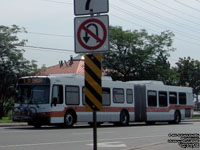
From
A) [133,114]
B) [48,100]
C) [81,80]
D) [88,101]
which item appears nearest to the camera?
[88,101]

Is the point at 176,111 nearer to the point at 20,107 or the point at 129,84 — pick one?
the point at 129,84

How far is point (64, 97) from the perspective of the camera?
2789cm

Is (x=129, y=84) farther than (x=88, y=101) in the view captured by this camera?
Yes

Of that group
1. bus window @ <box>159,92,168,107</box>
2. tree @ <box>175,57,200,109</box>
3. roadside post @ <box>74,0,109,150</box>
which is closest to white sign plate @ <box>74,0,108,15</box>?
roadside post @ <box>74,0,109,150</box>

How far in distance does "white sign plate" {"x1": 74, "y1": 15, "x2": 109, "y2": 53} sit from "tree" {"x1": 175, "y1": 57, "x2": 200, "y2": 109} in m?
75.8

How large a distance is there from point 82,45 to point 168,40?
172 ft

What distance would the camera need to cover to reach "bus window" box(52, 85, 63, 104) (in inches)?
1073

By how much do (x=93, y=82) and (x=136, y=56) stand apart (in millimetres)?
49865

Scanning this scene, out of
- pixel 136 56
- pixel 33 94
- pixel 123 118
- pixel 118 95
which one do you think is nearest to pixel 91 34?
pixel 33 94

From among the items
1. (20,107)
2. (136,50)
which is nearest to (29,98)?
(20,107)

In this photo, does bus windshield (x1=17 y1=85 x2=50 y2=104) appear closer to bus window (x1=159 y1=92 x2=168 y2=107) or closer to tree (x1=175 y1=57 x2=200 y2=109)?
bus window (x1=159 y1=92 x2=168 y2=107)

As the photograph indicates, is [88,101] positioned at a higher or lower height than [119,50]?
lower

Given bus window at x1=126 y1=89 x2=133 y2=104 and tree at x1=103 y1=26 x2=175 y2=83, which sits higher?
tree at x1=103 y1=26 x2=175 y2=83

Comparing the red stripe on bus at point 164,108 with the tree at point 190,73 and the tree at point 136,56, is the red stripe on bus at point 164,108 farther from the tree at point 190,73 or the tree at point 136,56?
the tree at point 190,73
